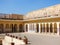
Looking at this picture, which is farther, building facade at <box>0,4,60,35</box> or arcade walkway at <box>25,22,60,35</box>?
building facade at <box>0,4,60,35</box>

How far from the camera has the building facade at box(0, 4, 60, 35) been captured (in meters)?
19.8

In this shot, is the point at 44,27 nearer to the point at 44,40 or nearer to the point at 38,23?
the point at 38,23

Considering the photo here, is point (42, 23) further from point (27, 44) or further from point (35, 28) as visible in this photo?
point (27, 44)

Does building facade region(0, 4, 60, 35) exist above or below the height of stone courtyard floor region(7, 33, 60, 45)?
→ above

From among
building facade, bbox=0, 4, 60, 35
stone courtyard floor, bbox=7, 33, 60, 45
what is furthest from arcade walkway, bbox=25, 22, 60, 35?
stone courtyard floor, bbox=7, 33, 60, 45

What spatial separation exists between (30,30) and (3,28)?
5.10m

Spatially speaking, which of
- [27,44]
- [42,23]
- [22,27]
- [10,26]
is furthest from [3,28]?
[27,44]

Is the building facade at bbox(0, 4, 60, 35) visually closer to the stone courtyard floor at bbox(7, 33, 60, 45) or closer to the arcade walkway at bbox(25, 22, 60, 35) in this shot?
the arcade walkway at bbox(25, 22, 60, 35)

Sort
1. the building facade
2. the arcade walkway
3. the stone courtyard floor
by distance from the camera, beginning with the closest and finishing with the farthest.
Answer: the stone courtyard floor < the arcade walkway < the building facade

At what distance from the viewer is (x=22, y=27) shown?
92.5 feet

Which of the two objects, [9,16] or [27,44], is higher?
[9,16]

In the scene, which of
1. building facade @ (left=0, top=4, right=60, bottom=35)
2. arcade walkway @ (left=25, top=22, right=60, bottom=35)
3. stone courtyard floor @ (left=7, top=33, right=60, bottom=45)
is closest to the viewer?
stone courtyard floor @ (left=7, top=33, right=60, bottom=45)

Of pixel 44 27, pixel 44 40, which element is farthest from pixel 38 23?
pixel 44 40

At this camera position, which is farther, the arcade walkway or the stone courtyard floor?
the arcade walkway
